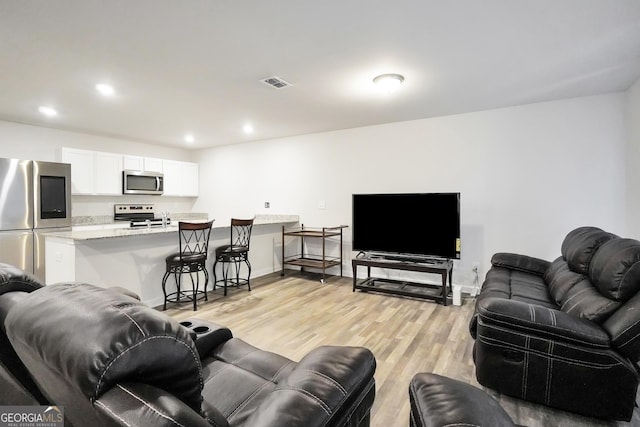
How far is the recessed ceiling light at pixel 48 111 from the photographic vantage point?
4.13m

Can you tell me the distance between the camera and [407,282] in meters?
4.82

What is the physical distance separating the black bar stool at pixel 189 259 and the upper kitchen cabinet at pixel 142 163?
2713 millimetres

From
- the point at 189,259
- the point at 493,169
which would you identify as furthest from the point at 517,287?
the point at 189,259

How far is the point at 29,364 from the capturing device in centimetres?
91

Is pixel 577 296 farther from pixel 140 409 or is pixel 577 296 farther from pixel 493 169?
pixel 140 409

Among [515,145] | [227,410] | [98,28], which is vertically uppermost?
[98,28]

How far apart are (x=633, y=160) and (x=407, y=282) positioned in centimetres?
294

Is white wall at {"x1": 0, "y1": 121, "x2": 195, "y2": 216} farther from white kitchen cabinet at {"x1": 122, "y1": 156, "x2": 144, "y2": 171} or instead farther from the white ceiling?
the white ceiling

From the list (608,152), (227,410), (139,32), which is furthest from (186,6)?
(608,152)

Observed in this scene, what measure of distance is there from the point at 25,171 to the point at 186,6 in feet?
12.6

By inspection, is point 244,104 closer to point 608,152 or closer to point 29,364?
point 29,364

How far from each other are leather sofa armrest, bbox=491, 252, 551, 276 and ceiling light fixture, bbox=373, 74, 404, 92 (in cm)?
225

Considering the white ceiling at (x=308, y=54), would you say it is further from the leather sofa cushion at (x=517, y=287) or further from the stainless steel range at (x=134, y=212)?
the stainless steel range at (x=134, y=212)

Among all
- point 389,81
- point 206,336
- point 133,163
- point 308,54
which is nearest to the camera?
point 206,336
